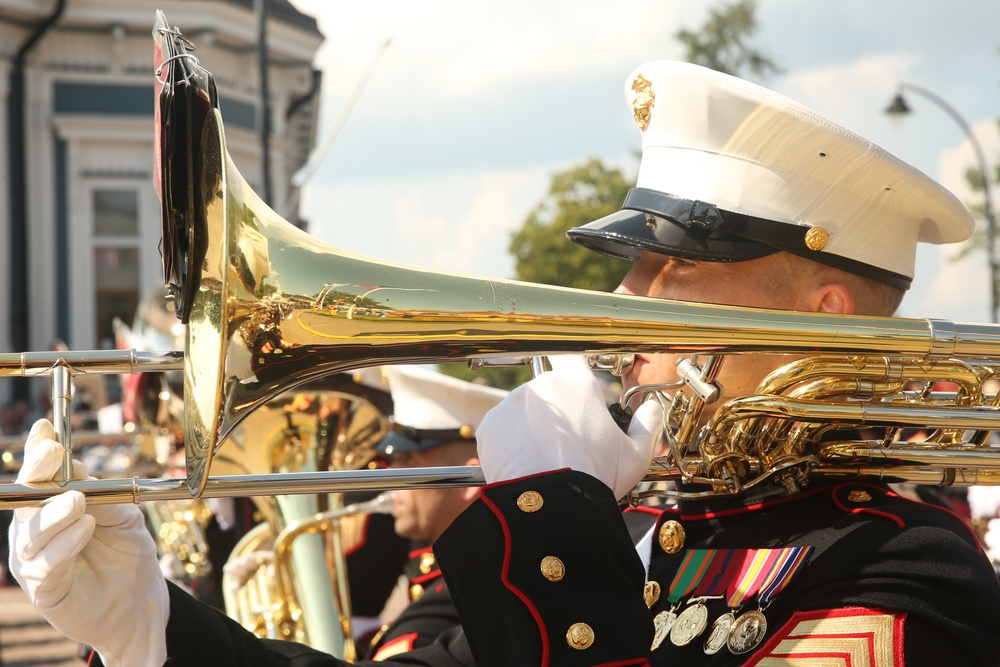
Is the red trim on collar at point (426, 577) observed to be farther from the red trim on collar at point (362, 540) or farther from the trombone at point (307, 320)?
the trombone at point (307, 320)

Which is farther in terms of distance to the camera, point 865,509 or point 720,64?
point 720,64

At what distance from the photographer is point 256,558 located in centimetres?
439

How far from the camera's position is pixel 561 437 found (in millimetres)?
1918

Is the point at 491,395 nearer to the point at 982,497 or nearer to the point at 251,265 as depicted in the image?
the point at 982,497

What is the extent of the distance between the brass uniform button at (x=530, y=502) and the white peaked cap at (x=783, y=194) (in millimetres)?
594

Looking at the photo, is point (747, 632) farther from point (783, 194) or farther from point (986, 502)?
point (986, 502)

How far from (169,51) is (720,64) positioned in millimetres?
25804

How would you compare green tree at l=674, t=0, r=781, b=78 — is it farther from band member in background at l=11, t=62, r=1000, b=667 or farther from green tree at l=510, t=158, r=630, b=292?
band member in background at l=11, t=62, r=1000, b=667

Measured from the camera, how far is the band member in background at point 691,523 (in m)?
1.82

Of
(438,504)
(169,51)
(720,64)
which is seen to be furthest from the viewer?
(720,64)

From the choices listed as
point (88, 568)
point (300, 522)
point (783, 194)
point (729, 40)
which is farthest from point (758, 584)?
point (729, 40)

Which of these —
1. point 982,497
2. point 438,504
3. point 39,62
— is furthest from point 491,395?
point 39,62

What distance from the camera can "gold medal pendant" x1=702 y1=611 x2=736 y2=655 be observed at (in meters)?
→ 2.02

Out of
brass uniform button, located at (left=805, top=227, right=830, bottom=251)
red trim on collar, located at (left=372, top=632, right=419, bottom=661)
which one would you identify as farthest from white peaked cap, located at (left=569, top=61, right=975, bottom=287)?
red trim on collar, located at (left=372, top=632, right=419, bottom=661)
